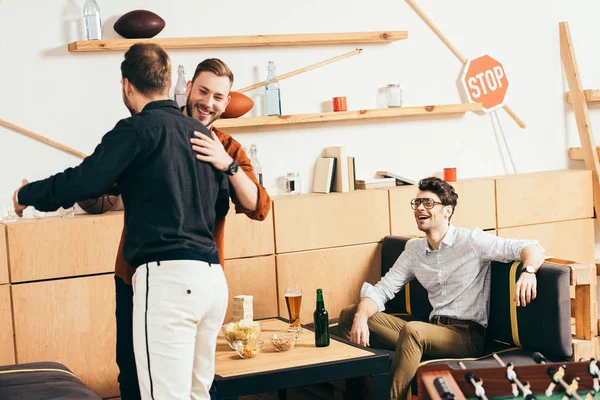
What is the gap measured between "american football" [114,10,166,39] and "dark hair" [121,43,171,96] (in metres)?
1.78

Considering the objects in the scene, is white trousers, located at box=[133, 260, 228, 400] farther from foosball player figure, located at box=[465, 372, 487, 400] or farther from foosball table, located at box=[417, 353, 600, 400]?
foosball player figure, located at box=[465, 372, 487, 400]

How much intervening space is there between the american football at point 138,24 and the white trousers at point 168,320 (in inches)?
81.2

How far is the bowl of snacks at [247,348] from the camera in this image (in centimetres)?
334

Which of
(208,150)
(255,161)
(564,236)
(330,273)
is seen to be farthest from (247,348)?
(564,236)

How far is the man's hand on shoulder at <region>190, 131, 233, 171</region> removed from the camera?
255 centimetres

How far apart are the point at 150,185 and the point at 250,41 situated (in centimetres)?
225

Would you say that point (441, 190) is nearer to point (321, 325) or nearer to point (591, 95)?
point (321, 325)

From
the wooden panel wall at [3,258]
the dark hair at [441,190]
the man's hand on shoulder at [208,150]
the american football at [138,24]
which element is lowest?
the wooden panel wall at [3,258]

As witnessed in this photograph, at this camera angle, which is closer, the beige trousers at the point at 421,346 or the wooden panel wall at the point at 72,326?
the beige trousers at the point at 421,346

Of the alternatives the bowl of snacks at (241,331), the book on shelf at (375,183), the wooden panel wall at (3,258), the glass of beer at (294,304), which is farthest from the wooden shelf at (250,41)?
the bowl of snacks at (241,331)

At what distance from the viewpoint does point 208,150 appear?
8.39ft

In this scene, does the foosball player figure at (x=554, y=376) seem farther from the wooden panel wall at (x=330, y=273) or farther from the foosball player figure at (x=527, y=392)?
the wooden panel wall at (x=330, y=273)

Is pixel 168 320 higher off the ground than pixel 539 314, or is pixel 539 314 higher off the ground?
pixel 168 320

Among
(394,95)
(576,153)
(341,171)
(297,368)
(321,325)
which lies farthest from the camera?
(576,153)
